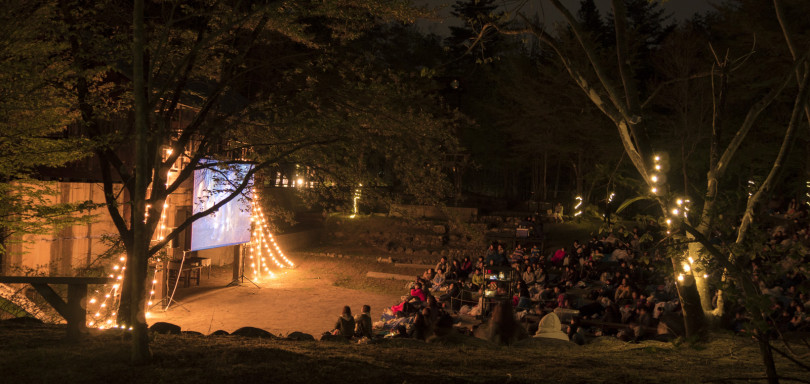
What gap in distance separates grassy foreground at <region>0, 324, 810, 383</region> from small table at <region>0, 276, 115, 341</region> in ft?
0.67

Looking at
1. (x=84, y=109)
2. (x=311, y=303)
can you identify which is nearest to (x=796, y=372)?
(x=84, y=109)

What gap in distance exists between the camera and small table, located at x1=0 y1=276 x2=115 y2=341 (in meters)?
5.11

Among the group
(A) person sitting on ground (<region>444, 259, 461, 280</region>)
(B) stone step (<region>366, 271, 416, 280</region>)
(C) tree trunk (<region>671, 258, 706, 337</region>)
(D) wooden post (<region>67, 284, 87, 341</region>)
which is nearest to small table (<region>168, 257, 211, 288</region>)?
(B) stone step (<region>366, 271, 416, 280</region>)

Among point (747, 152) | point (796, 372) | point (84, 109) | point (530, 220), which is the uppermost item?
point (747, 152)

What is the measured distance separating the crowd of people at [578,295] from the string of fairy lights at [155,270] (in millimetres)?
4450

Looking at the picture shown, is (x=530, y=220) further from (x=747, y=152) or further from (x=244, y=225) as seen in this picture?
(x=244, y=225)

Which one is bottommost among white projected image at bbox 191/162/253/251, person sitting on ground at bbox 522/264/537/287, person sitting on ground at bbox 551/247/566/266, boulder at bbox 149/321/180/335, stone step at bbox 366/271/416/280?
stone step at bbox 366/271/416/280

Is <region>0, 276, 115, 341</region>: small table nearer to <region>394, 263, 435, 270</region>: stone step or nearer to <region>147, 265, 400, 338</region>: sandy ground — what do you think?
<region>147, 265, 400, 338</region>: sandy ground

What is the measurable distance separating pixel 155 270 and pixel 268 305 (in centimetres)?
309

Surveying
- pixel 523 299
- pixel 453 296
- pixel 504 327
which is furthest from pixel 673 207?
pixel 453 296

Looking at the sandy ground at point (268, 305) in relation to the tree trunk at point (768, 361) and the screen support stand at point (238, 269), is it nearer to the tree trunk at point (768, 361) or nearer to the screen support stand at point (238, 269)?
the screen support stand at point (238, 269)

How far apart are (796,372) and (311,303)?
1185cm

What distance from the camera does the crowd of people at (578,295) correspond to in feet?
29.0

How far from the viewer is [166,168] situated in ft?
24.3
